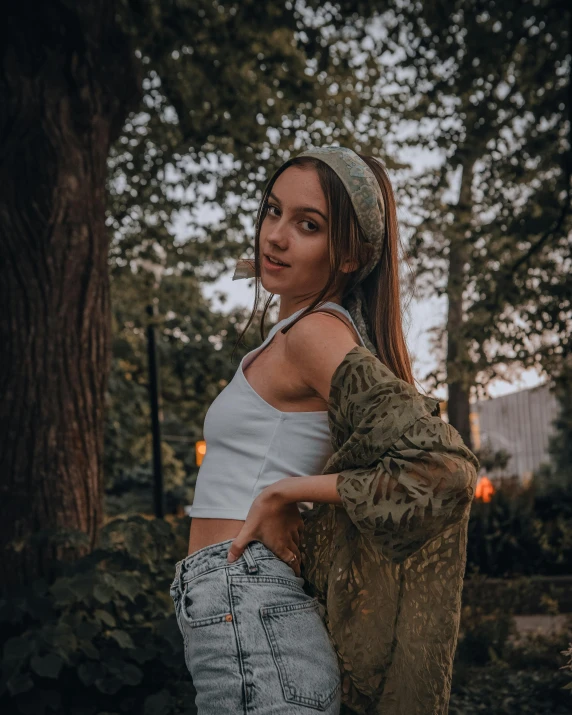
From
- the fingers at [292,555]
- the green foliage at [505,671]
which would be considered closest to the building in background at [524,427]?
the green foliage at [505,671]

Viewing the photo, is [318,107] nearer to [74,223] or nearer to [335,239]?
[74,223]

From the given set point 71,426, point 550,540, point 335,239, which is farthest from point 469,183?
point 335,239

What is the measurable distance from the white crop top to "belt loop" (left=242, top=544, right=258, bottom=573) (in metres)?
0.07

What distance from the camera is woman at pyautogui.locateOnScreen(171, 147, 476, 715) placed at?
1.60m

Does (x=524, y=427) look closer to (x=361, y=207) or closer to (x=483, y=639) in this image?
(x=483, y=639)

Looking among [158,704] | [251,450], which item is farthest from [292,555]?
[158,704]

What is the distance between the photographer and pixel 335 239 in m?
1.86

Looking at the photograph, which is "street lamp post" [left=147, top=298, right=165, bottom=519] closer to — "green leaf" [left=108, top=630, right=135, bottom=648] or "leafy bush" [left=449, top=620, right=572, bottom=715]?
"leafy bush" [left=449, top=620, right=572, bottom=715]

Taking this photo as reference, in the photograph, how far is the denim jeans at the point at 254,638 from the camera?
62.6 inches

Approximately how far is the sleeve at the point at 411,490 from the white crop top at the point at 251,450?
17cm

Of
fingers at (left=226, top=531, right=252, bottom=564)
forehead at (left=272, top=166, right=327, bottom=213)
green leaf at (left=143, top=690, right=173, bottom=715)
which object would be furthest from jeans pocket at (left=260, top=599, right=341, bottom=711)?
green leaf at (left=143, top=690, right=173, bottom=715)

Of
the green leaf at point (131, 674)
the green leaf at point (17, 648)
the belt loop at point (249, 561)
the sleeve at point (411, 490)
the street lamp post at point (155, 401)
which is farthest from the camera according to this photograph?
the street lamp post at point (155, 401)

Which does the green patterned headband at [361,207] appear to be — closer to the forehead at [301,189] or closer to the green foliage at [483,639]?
the forehead at [301,189]

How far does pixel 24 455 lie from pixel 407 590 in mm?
3505
